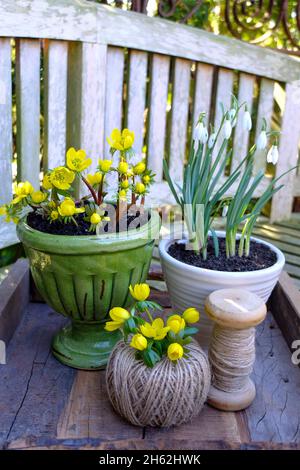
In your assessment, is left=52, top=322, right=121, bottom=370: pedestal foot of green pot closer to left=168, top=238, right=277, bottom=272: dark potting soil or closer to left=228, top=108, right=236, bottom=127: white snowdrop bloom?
left=168, top=238, right=277, bottom=272: dark potting soil

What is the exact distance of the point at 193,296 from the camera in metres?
1.39

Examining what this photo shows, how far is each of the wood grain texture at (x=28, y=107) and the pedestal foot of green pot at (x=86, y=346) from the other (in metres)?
0.91

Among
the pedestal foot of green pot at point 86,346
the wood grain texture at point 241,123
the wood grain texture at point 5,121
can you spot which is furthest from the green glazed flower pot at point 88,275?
the wood grain texture at point 241,123

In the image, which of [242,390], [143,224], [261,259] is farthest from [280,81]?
[242,390]

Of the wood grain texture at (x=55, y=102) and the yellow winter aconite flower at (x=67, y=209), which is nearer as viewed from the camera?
the yellow winter aconite flower at (x=67, y=209)

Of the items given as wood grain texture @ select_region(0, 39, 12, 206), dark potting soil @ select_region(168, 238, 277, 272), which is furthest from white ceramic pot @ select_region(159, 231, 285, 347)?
wood grain texture @ select_region(0, 39, 12, 206)

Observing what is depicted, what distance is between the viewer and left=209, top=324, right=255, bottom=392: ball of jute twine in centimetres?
121

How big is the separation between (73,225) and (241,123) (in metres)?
1.58

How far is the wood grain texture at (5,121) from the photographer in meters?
1.96

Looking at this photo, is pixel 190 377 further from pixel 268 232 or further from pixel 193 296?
pixel 268 232

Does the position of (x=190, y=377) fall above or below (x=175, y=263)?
below

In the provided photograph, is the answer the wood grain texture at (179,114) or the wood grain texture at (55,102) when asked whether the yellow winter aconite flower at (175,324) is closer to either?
the wood grain texture at (55,102)

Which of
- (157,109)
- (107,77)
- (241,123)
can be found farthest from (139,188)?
(241,123)

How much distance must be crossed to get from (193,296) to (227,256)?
7.3 inches
